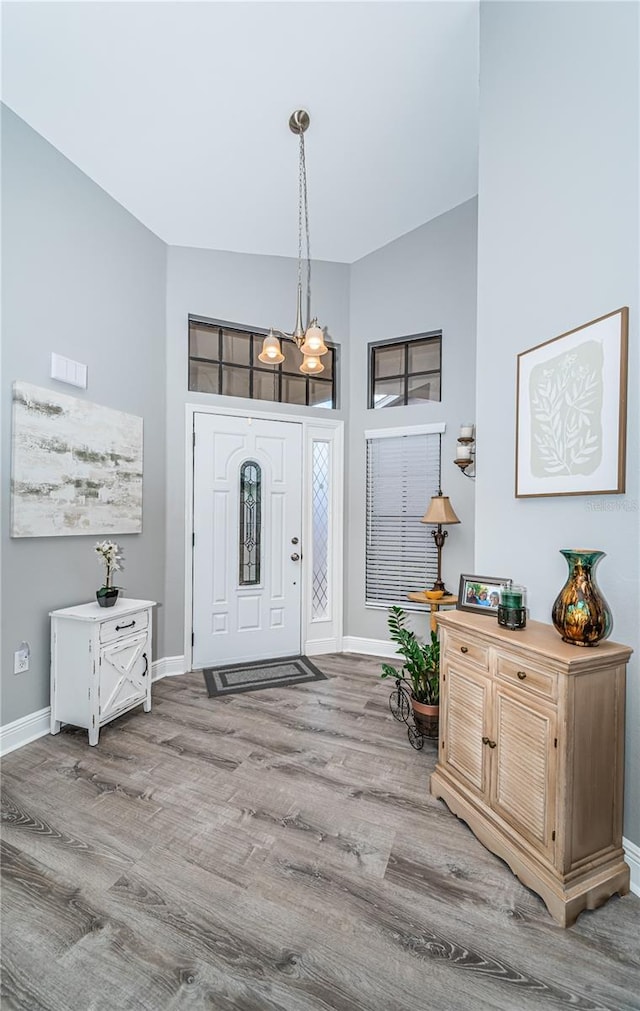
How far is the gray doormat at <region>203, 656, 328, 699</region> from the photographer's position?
130 inches

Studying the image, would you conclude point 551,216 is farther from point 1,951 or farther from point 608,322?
point 1,951

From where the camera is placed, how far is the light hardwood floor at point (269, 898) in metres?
1.22

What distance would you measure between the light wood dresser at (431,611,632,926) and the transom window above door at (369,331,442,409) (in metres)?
2.62

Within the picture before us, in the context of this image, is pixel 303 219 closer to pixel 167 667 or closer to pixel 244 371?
Answer: pixel 244 371

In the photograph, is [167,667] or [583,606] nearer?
[583,606]

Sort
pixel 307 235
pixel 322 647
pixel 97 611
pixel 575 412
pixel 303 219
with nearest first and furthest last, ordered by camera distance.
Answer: pixel 575 412
pixel 97 611
pixel 303 219
pixel 307 235
pixel 322 647

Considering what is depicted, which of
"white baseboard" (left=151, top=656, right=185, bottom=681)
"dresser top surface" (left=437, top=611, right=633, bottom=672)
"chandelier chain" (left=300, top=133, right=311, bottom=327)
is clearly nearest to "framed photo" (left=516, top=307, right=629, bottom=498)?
"dresser top surface" (left=437, top=611, right=633, bottom=672)

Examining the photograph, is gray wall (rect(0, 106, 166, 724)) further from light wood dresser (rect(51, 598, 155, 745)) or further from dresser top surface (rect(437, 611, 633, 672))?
dresser top surface (rect(437, 611, 633, 672))

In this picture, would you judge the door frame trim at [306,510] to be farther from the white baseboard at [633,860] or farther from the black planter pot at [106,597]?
the white baseboard at [633,860]

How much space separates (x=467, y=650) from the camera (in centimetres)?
191

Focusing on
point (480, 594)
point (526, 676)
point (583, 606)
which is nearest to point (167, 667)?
point (480, 594)

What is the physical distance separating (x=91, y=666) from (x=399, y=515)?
2.62 m

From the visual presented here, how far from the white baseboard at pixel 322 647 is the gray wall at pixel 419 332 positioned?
162 millimetres

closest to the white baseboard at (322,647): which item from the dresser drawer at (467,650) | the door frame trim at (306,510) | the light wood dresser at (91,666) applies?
the door frame trim at (306,510)
